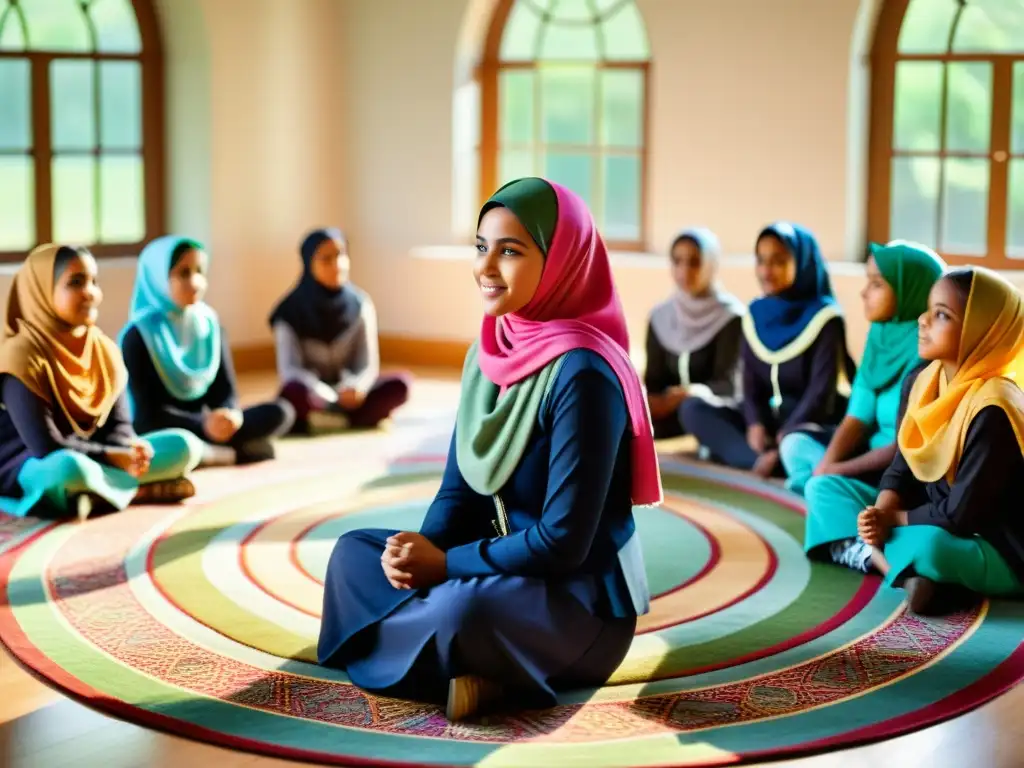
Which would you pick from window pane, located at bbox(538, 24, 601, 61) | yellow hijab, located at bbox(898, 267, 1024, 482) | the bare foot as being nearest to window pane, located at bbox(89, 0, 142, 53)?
window pane, located at bbox(538, 24, 601, 61)

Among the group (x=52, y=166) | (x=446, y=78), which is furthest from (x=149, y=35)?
(x=446, y=78)

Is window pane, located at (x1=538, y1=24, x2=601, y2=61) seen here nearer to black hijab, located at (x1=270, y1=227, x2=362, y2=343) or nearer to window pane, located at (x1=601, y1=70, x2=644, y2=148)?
window pane, located at (x1=601, y1=70, x2=644, y2=148)

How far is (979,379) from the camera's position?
3.68m

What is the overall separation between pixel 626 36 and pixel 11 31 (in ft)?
10.2

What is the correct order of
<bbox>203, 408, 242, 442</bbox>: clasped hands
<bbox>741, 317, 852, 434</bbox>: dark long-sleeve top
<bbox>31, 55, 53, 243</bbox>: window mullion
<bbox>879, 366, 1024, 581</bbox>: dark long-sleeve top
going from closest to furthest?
<bbox>879, 366, 1024, 581</bbox>: dark long-sleeve top < <bbox>741, 317, 852, 434</bbox>: dark long-sleeve top < <bbox>203, 408, 242, 442</bbox>: clasped hands < <bbox>31, 55, 53, 243</bbox>: window mullion

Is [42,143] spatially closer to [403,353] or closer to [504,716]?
[403,353]

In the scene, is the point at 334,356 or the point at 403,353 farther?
the point at 403,353

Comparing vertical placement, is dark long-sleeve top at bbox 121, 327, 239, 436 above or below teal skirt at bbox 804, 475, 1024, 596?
above

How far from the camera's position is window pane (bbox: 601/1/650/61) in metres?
7.74

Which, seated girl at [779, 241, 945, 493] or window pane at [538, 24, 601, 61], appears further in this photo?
window pane at [538, 24, 601, 61]

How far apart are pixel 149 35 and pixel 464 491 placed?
17.0ft

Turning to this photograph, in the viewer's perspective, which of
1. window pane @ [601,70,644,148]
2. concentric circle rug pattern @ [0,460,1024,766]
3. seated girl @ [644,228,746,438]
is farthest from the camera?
window pane @ [601,70,644,148]

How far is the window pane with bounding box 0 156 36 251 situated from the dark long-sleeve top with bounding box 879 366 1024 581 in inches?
193

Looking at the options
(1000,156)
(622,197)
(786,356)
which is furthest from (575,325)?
(622,197)
